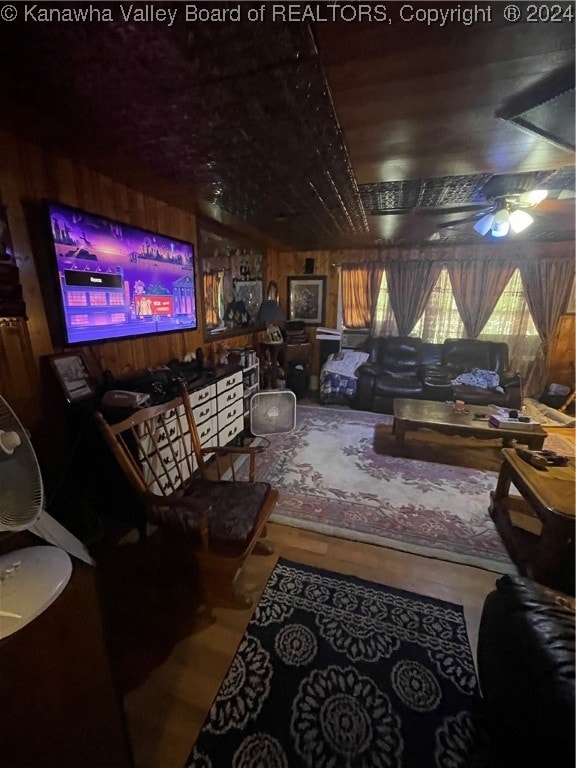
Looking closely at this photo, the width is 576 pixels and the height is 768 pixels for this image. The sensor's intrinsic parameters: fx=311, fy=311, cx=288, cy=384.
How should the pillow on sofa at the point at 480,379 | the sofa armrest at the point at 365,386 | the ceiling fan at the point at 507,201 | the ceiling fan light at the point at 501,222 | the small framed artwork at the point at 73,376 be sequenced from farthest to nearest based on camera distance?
the sofa armrest at the point at 365,386 < the pillow on sofa at the point at 480,379 < the ceiling fan light at the point at 501,222 < the ceiling fan at the point at 507,201 < the small framed artwork at the point at 73,376

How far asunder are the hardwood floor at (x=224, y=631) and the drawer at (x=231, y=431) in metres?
1.01

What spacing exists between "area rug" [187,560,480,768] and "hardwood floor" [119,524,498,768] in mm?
59

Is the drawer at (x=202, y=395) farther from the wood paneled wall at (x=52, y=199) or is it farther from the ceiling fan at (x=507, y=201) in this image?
the ceiling fan at (x=507, y=201)

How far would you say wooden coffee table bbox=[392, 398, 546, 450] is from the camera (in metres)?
2.77

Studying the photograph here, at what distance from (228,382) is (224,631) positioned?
1.91m

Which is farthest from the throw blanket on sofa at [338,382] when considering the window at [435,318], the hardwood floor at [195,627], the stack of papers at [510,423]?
the hardwood floor at [195,627]

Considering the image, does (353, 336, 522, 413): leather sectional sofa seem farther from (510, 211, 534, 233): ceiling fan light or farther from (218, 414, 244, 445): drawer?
(510, 211, 534, 233): ceiling fan light

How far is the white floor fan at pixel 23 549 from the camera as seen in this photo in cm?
68

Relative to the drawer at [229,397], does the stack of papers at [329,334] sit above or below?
above

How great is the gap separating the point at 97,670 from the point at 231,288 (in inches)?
142

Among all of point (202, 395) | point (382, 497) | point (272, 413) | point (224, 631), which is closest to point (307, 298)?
point (272, 413)

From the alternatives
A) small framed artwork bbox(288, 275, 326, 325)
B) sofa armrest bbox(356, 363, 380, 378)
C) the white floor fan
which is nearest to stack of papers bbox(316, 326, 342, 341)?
small framed artwork bbox(288, 275, 326, 325)

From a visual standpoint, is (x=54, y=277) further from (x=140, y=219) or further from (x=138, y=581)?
(x=138, y=581)

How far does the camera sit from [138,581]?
1.73 metres
